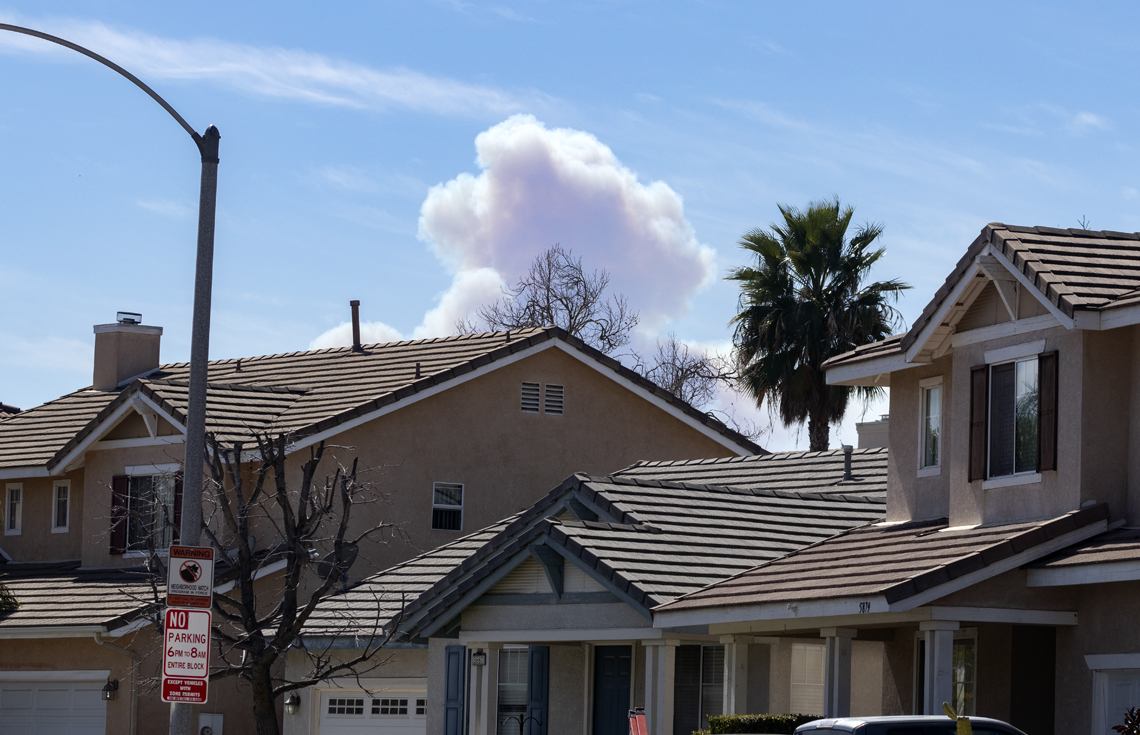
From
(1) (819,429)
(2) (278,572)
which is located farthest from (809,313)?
(2) (278,572)

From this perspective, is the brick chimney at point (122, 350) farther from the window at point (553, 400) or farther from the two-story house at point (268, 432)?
the window at point (553, 400)

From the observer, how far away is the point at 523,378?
31469mm

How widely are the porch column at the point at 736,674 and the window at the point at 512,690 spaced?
3496 millimetres

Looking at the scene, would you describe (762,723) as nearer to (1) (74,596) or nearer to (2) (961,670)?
(2) (961,670)

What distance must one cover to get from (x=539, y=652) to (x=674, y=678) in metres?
2.02

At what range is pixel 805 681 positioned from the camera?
20578 millimetres

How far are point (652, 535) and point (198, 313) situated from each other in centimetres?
738

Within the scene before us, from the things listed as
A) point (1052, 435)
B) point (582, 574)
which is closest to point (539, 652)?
point (582, 574)

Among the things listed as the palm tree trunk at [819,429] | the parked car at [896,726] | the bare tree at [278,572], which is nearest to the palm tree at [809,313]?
the palm tree trunk at [819,429]

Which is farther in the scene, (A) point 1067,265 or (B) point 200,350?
(A) point 1067,265

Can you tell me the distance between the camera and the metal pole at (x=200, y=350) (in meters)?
14.8

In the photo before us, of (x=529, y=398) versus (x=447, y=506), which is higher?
(x=529, y=398)

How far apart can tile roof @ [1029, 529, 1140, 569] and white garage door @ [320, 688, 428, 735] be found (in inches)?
428

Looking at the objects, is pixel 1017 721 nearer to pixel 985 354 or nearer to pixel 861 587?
pixel 861 587
